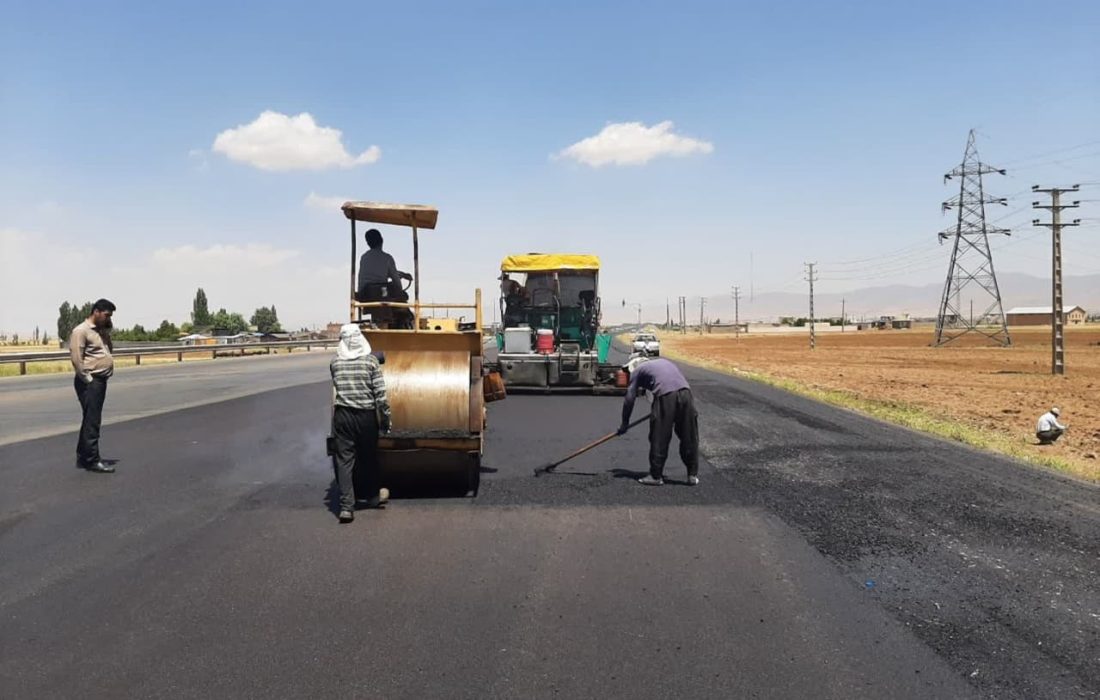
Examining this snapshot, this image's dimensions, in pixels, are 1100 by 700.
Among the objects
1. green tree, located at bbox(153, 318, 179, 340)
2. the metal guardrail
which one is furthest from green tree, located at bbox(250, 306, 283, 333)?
the metal guardrail

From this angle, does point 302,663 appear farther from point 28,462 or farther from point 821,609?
point 28,462

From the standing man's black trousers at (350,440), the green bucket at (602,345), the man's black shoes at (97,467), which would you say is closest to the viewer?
the standing man's black trousers at (350,440)

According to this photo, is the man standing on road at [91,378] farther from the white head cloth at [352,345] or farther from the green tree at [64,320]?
the green tree at [64,320]

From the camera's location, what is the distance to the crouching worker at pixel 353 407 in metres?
6.16

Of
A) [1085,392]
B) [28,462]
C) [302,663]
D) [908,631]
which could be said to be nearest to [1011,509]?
[908,631]

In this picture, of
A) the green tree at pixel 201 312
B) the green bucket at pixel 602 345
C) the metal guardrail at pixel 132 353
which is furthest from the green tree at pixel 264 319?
the green bucket at pixel 602 345

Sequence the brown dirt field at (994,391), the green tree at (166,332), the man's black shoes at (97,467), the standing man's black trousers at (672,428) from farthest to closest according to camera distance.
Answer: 1. the green tree at (166,332)
2. the brown dirt field at (994,391)
3. the man's black shoes at (97,467)
4. the standing man's black trousers at (672,428)

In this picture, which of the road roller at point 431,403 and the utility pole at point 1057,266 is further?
the utility pole at point 1057,266

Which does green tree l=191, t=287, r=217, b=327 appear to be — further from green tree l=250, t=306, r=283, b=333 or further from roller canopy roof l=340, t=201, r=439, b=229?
roller canopy roof l=340, t=201, r=439, b=229

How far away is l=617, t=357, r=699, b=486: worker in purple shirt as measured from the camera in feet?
24.9

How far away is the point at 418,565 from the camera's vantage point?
5.07 m

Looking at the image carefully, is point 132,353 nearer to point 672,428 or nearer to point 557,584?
point 672,428

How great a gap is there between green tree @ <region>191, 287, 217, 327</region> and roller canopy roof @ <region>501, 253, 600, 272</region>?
10260 cm

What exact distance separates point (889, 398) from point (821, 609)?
15.1m
